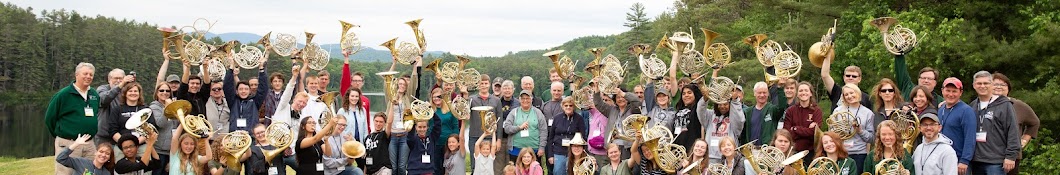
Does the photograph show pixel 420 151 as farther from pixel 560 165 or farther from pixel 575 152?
pixel 575 152

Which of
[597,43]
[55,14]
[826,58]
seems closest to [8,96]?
[55,14]

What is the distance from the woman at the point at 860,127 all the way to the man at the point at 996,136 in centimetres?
96

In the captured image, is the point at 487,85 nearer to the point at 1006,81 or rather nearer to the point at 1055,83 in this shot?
the point at 1006,81

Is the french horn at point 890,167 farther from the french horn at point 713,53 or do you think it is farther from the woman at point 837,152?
the french horn at point 713,53

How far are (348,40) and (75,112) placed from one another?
3.69 meters

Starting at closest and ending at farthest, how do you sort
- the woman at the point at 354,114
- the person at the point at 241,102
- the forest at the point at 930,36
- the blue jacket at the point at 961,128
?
the blue jacket at the point at 961,128 → the person at the point at 241,102 → the woman at the point at 354,114 → the forest at the point at 930,36

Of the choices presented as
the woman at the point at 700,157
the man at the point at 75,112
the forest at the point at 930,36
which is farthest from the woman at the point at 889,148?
the man at the point at 75,112

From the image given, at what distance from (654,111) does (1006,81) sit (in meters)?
3.75

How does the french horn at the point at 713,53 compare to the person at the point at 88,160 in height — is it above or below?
above

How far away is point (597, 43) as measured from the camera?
116875mm

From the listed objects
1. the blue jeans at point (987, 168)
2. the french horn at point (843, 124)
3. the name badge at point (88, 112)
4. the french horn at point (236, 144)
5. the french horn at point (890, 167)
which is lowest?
the blue jeans at point (987, 168)

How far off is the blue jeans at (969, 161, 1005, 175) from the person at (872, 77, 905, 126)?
2.88ft

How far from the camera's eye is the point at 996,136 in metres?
9.55

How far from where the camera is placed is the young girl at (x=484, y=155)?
12.2m
